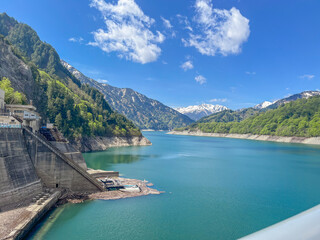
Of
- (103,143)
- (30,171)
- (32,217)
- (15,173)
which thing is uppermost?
(15,173)

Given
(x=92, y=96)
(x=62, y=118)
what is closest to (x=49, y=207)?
(x=62, y=118)

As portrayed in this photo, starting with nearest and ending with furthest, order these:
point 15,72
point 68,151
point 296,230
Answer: point 296,230 < point 68,151 < point 15,72

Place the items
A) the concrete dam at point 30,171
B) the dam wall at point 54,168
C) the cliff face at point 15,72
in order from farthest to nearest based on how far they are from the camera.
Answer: the cliff face at point 15,72 → the dam wall at point 54,168 → the concrete dam at point 30,171

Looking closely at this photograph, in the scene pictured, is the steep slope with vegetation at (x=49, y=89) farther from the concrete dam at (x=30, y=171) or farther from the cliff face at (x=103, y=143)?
the concrete dam at (x=30, y=171)

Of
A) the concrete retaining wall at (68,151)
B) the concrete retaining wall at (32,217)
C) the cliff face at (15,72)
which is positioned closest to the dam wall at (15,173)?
the concrete retaining wall at (32,217)

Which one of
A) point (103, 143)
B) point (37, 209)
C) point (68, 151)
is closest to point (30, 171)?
point (37, 209)

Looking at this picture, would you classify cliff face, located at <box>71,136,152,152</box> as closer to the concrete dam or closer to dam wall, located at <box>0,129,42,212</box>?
the concrete dam

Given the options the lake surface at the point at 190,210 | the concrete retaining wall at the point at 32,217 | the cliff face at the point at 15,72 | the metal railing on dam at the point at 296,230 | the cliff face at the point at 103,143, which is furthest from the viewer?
the cliff face at the point at 103,143

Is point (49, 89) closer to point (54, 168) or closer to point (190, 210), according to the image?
point (54, 168)
